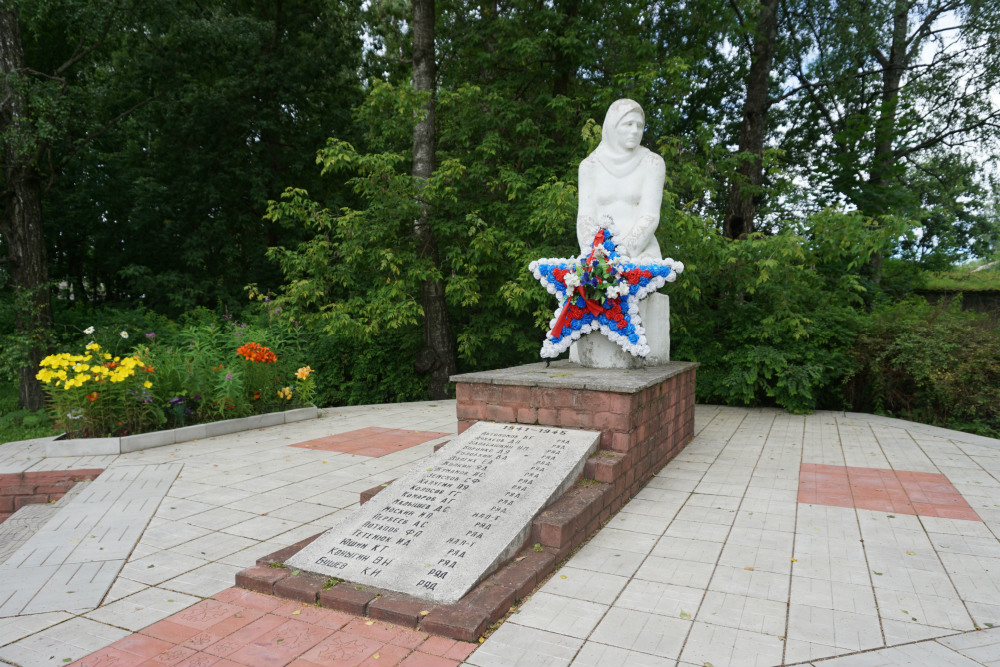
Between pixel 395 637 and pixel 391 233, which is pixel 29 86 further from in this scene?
pixel 395 637

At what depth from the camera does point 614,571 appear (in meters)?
3.14

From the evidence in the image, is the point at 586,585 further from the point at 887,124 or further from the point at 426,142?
the point at 887,124

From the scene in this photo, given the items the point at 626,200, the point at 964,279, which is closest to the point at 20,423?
the point at 626,200

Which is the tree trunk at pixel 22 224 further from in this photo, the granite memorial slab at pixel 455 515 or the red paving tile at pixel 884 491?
the red paving tile at pixel 884 491

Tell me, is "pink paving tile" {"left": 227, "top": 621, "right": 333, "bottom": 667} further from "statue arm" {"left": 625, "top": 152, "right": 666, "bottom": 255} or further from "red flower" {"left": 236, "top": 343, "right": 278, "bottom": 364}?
"red flower" {"left": 236, "top": 343, "right": 278, "bottom": 364}

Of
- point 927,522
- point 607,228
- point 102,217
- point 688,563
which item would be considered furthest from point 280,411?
point 102,217

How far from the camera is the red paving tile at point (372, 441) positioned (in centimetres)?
602

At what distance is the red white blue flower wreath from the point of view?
5.08m

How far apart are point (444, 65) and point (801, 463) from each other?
10041 millimetres

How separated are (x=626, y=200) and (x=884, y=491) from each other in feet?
10.6

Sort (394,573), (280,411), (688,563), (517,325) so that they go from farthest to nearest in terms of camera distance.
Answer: (517,325), (280,411), (688,563), (394,573)

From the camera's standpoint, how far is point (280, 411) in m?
7.83

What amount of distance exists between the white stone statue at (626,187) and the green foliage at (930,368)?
13.4 ft

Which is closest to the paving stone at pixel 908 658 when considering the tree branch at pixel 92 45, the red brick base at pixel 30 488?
the red brick base at pixel 30 488
